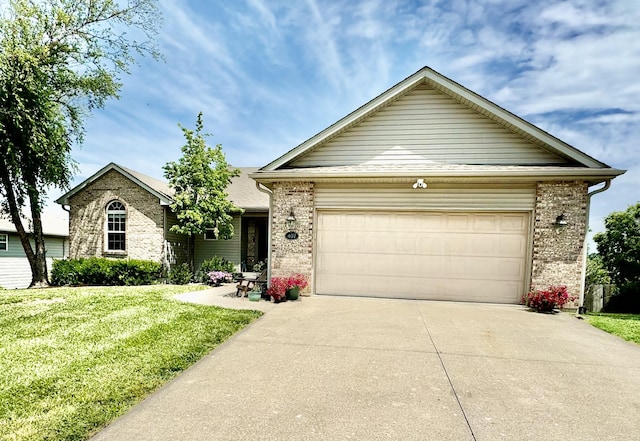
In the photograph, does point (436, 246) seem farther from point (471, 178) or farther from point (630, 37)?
point (630, 37)

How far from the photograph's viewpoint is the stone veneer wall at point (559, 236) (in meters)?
7.27

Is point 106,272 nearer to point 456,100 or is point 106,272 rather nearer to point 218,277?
point 218,277

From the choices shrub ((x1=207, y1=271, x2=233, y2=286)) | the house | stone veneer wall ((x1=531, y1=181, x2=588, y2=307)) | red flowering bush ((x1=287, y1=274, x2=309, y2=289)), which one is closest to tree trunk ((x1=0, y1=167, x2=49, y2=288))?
shrub ((x1=207, y1=271, x2=233, y2=286))

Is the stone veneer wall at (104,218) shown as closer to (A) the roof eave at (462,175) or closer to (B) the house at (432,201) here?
(B) the house at (432,201)

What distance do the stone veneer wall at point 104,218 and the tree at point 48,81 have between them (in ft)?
4.12

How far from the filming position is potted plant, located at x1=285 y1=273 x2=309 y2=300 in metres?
7.94

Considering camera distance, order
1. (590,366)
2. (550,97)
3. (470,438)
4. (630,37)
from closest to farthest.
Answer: (470,438), (590,366), (630,37), (550,97)

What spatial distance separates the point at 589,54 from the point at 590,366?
8124mm

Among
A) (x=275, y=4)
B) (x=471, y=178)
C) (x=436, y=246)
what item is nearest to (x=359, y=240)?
(x=436, y=246)

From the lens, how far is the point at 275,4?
28.2 ft

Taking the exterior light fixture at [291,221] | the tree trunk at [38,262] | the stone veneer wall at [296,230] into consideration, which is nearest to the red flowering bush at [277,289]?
the stone veneer wall at [296,230]

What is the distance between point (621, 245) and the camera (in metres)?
12.7

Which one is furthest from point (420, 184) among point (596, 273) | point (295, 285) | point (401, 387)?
point (596, 273)

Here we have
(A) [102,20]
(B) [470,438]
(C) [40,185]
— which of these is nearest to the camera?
(B) [470,438]
